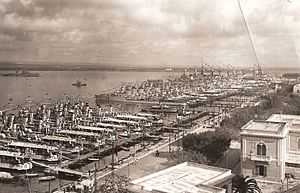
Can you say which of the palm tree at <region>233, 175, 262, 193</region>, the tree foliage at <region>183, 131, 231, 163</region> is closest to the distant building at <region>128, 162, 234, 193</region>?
the palm tree at <region>233, 175, 262, 193</region>

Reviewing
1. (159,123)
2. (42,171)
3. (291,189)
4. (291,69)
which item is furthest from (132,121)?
(291,189)

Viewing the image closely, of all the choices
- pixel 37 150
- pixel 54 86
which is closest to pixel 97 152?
pixel 37 150

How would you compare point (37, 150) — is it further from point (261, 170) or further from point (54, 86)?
point (261, 170)

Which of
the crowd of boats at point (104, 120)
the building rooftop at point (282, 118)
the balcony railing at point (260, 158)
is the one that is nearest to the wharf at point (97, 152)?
the crowd of boats at point (104, 120)

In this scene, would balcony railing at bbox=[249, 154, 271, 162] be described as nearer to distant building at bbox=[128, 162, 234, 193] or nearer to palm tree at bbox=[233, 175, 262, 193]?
palm tree at bbox=[233, 175, 262, 193]

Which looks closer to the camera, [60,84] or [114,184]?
[114,184]

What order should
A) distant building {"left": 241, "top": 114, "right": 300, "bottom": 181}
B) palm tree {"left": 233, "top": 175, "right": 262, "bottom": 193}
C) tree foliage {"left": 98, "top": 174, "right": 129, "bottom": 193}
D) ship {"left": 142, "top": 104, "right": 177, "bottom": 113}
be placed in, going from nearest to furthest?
palm tree {"left": 233, "top": 175, "right": 262, "bottom": 193}, tree foliage {"left": 98, "top": 174, "right": 129, "bottom": 193}, distant building {"left": 241, "top": 114, "right": 300, "bottom": 181}, ship {"left": 142, "top": 104, "right": 177, "bottom": 113}
